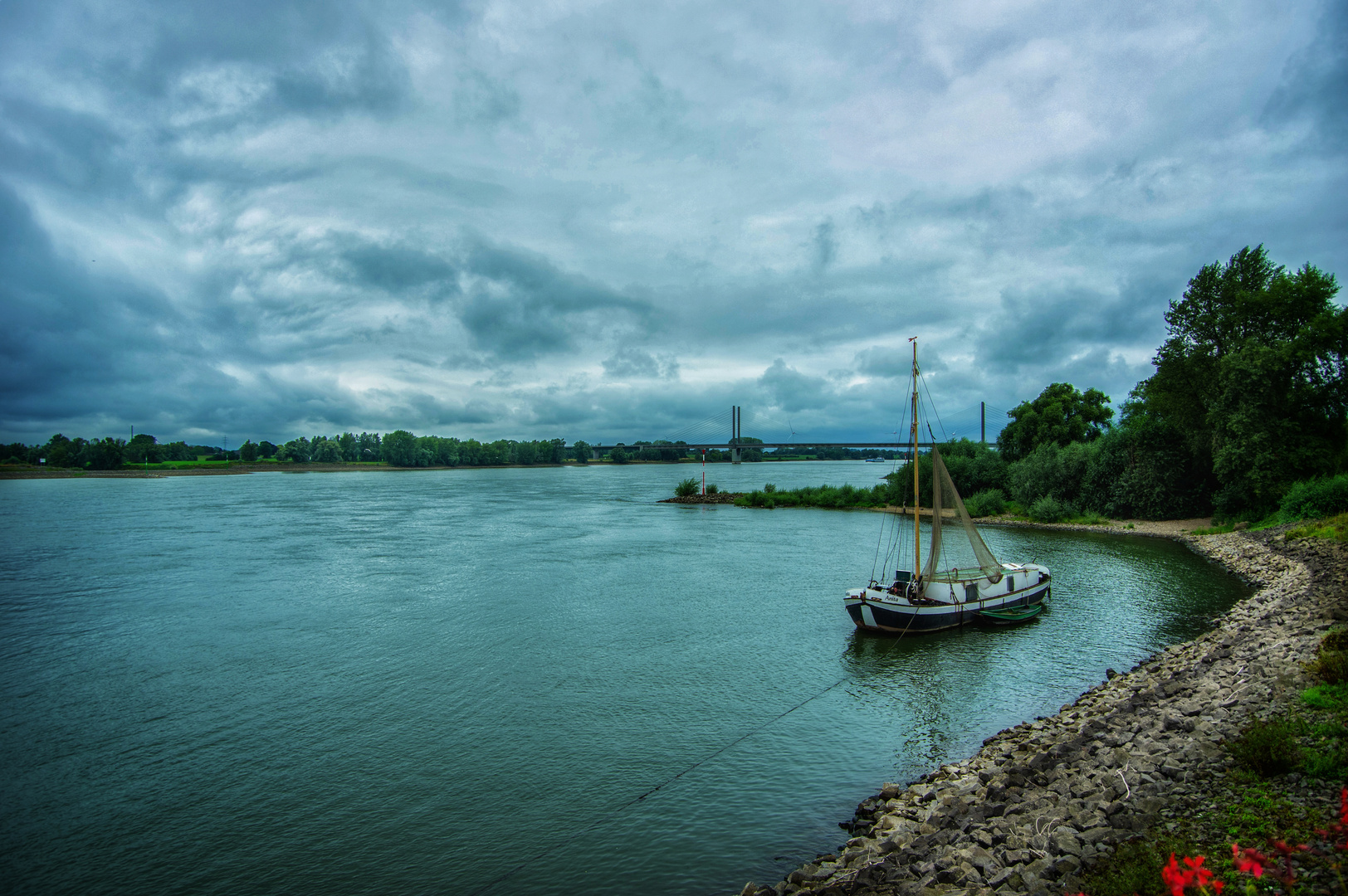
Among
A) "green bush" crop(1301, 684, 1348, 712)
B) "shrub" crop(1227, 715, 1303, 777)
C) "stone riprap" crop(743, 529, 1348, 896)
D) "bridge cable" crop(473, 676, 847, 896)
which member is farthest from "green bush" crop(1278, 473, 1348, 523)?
"bridge cable" crop(473, 676, 847, 896)

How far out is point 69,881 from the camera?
1105cm

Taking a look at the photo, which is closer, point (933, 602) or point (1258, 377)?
point (933, 602)

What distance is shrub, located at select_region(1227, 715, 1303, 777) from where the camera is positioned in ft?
29.2

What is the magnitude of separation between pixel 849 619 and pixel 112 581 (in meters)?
36.1

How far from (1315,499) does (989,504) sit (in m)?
30.3

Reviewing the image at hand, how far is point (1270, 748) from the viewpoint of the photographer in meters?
9.03

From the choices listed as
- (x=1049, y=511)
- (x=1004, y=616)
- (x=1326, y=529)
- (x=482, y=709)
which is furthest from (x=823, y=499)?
(x=482, y=709)

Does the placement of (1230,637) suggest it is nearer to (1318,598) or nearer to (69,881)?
(1318,598)

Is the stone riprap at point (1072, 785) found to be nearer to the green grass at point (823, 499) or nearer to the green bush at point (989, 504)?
the green bush at point (989, 504)

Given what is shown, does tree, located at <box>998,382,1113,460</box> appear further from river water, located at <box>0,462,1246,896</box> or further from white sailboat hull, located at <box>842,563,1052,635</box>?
Answer: white sailboat hull, located at <box>842,563,1052,635</box>

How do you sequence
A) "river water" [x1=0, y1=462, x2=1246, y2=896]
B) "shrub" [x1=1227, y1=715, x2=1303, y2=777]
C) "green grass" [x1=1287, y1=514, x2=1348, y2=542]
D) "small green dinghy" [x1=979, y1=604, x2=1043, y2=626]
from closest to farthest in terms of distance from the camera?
"shrub" [x1=1227, y1=715, x2=1303, y2=777]
"river water" [x1=0, y1=462, x2=1246, y2=896]
"small green dinghy" [x1=979, y1=604, x2=1043, y2=626]
"green grass" [x1=1287, y1=514, x2=1348, y2=542]

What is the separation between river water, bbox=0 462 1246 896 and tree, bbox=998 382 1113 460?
32.1 m

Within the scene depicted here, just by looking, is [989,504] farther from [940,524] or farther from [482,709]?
[482,709]

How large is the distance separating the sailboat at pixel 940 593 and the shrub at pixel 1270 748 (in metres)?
14.0
